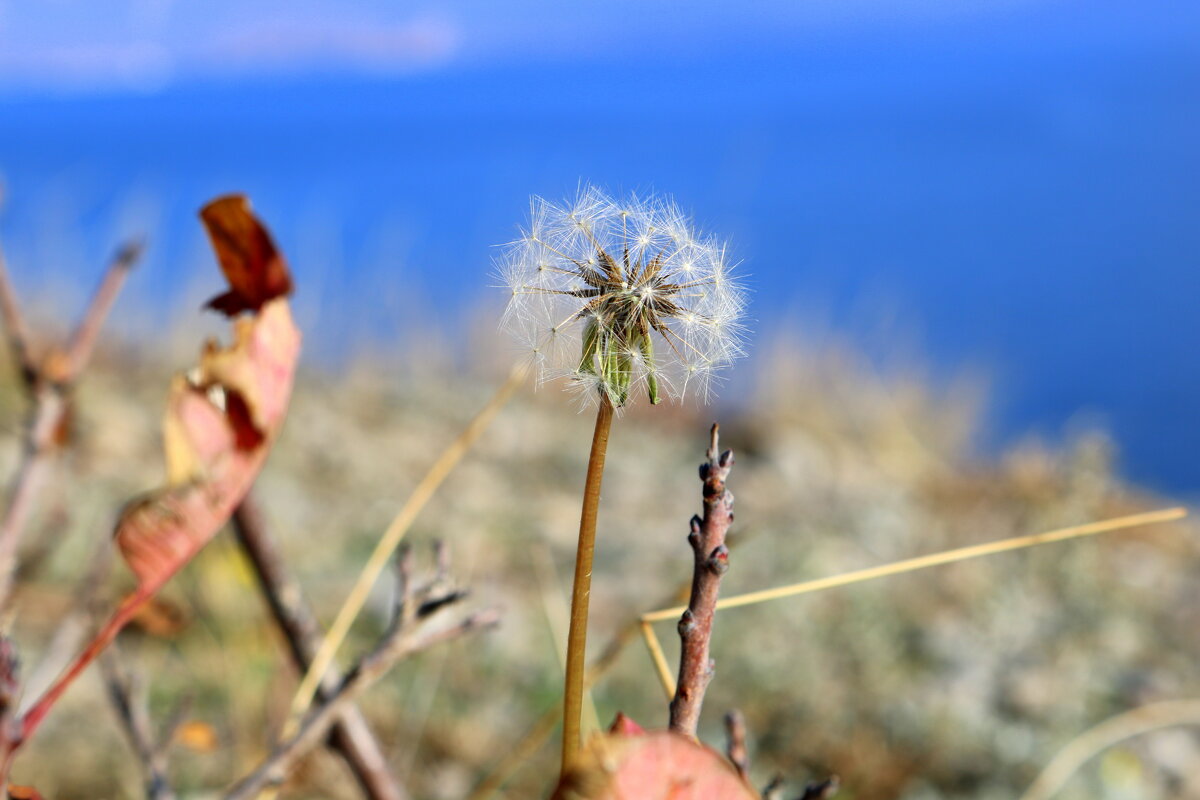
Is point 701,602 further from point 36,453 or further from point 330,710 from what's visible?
point 36,453

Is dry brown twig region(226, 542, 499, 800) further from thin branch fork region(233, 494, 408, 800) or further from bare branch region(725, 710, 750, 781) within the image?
bare branch region(725, 710, 750, 781)

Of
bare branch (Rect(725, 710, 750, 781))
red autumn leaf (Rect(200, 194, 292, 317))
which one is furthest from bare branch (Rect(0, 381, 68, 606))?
bare branch (Rect(725, 710, 750, 781))

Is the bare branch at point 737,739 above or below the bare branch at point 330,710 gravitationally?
above

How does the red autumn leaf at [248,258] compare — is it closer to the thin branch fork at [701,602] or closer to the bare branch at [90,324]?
the thin branch fork at [701,602]

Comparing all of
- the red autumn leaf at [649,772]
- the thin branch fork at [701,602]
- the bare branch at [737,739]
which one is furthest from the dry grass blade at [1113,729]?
the red autumn leaf at [649,772]

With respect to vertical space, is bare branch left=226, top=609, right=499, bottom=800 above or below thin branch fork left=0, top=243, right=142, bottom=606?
below

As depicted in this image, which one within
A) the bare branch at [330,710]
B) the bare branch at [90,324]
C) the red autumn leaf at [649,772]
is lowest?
the red autumn leaf at [649,772]

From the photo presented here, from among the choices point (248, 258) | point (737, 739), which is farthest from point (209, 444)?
point (737, 739)

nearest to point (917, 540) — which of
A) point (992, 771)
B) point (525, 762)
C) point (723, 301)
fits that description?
point (992, 771)
